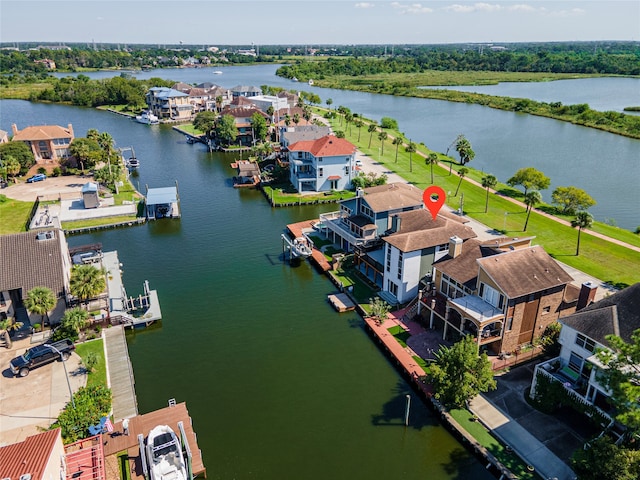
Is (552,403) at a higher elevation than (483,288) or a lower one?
lower

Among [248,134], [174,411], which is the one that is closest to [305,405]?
[174,411]

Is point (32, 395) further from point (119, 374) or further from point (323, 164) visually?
point (323, 164)

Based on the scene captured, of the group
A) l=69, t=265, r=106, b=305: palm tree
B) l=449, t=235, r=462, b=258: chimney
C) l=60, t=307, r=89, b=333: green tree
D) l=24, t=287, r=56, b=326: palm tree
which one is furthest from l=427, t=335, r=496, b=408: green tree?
l=24, t=287, r=56, b=326: palm tree

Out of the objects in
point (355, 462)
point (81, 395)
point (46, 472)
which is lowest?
point (355, 462)

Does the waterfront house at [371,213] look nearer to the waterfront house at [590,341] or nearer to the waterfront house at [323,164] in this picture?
the waterfront house at [323,164]

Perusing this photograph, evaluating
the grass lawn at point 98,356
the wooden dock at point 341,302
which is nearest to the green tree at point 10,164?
the grass lawn at point 98,356

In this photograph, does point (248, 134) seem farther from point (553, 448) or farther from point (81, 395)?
point (553, 448)

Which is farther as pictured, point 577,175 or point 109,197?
point 577,175
